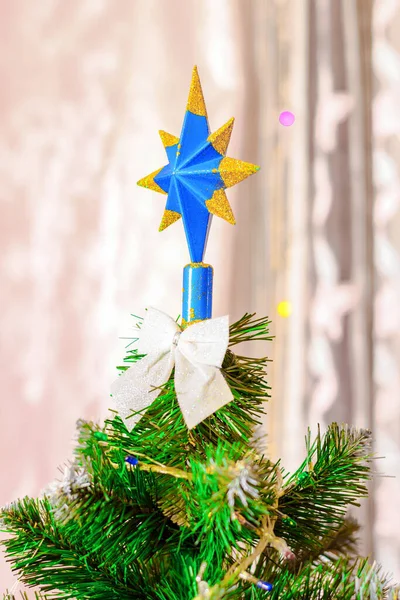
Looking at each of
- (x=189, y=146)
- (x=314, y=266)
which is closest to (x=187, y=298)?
(x=189, y=146)

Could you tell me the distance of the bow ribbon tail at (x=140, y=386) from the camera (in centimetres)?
41

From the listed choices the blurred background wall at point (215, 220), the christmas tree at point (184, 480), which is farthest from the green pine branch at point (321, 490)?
the blurred background wall at point (215, 220)

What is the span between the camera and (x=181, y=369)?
398 mm

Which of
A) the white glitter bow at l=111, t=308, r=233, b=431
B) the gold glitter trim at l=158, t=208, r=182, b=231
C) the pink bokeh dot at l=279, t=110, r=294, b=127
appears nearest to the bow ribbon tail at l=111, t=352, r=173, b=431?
the white glitter bow at l=111, t=308, r=233, b=431

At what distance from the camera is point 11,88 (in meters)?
0.99

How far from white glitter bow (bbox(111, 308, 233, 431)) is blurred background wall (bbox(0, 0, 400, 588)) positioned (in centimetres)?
55

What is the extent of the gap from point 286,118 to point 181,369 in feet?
2.36

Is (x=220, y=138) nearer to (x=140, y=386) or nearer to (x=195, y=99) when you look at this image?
(x=195, y=99)

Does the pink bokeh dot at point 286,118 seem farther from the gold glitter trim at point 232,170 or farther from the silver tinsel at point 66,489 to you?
the silver tinsel at point 66,489

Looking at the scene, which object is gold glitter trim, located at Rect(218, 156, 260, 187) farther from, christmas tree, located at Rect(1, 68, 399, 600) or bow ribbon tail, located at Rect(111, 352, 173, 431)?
bow ribbon tail, located at Rect(111, 352, 173, 431)

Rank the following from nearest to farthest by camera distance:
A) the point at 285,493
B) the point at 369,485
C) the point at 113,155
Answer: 1. the point at 285,493
2. the point at 369,485
3. the point at 113,155

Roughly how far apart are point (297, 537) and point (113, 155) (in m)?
0.76

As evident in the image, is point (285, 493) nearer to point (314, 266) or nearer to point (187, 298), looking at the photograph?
point (187, 298)

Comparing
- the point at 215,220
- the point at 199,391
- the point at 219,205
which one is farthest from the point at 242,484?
the point at 215,220
